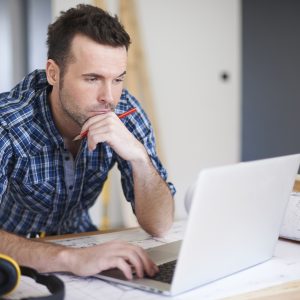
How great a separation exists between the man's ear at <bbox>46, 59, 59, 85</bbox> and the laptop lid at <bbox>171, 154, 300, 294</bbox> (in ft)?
2.55

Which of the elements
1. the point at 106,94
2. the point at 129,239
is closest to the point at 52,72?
the point at 106,94

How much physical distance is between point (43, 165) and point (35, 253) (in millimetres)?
A: 498

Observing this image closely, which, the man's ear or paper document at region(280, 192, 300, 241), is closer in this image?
paper document at region(280, 192, 300, 241)

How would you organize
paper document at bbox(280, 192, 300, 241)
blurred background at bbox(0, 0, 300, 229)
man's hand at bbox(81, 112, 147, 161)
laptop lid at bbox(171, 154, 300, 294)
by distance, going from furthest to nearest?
blurred background at bbox(0, 0, 300, 229) < man's hand at bbox(81, 112, 147, 161) < paper document at bbox(280, 192, 300, 241) < laptop lid at bbox(171, 154, 300, 294)

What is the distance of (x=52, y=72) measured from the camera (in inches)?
60.9

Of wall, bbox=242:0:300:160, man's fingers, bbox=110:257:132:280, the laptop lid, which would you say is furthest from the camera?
wall, bbox=242:0:300:160

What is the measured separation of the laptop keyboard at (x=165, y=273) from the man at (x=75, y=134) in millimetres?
321

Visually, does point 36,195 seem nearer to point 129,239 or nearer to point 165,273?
point 129,239

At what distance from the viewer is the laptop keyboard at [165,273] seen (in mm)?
939

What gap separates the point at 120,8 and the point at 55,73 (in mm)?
1860

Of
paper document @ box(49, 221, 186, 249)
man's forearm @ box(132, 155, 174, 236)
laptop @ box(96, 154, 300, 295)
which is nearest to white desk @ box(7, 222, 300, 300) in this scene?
laptop @ box(96, 154, 300, 295)

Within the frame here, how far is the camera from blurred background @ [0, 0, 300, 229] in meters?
3.42

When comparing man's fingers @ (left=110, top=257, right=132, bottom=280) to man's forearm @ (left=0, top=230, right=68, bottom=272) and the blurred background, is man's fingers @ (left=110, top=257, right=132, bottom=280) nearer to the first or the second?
man's forearm @ (left=0, top=230, right=68, bottom=272)

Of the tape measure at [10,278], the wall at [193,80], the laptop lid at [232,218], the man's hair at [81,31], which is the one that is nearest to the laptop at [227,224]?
the laptop lid at [232,218]
